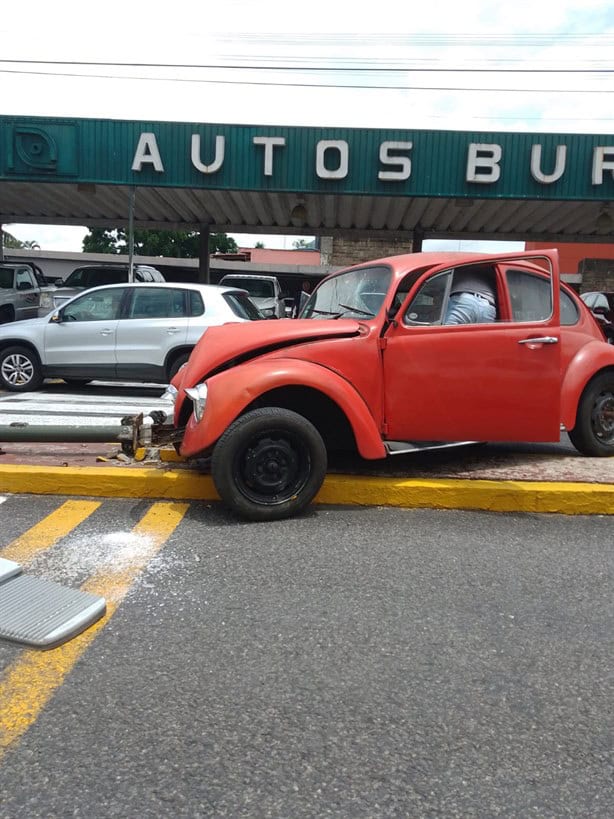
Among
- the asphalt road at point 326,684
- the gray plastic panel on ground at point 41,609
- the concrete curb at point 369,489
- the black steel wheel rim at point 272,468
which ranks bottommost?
the asphalt road at point 326,684

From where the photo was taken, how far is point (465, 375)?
4449mm

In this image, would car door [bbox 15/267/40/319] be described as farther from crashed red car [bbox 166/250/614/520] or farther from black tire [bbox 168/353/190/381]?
crashed red car [bbox 166/250/614/520]

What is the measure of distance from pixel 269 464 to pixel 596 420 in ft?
9.41

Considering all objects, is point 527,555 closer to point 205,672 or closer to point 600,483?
point 600,483

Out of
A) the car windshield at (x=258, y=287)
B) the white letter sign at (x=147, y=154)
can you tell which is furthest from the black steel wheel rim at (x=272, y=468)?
the car windshield at (x=258, y=287)

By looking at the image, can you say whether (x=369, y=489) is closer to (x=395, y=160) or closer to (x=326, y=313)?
(x=326, y=313)

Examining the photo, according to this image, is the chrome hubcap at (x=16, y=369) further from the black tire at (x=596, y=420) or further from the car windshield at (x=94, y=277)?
the black tire at (x=596, y=420)

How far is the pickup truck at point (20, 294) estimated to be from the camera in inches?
567

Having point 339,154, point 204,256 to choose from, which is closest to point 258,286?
point 204,256

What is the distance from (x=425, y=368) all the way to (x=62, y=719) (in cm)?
303

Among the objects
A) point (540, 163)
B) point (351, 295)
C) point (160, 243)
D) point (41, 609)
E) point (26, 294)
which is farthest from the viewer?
point (160, 243)

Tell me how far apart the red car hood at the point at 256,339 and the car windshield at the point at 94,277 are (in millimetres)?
12278

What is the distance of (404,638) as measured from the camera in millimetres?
2840

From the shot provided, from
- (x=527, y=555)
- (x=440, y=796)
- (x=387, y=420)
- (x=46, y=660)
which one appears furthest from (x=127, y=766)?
(x=387, y=420)
